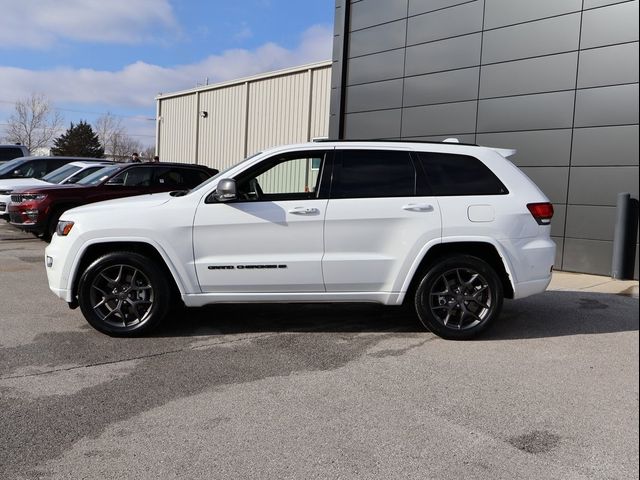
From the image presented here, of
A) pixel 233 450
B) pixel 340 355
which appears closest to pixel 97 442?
pixel 233 450

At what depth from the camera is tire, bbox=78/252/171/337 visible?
5.35 meters

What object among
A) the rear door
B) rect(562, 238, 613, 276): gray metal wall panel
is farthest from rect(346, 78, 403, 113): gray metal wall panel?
the rear door

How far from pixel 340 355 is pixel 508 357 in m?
1.50

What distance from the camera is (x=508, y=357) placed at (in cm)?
511

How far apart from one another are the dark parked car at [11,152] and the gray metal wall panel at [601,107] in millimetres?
18291

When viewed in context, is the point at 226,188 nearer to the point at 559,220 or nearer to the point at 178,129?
the point at 559,220

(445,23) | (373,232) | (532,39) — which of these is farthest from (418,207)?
(445,23)

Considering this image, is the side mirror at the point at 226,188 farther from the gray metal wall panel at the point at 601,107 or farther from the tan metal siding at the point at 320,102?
Answer: the tan metal siding at the point at 320,102

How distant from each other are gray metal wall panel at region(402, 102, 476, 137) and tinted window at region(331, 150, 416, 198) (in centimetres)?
696

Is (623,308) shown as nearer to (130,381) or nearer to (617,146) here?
(617,146)

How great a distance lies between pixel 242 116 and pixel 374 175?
52.1ft

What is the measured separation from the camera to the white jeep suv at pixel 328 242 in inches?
211

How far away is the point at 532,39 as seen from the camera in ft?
35.7

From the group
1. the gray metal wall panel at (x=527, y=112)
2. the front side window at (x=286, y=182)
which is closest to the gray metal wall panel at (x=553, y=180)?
the gray metal wall panel at (x=527, y=112)
